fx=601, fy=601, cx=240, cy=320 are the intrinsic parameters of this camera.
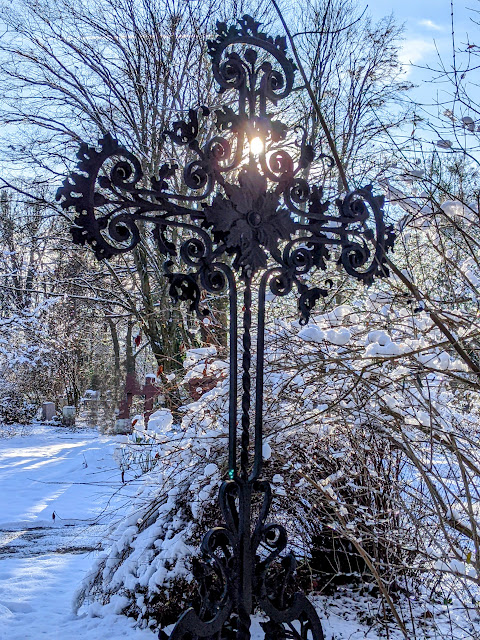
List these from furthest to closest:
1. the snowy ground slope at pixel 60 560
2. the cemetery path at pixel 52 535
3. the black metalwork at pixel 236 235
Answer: the cemetery path at pixel 52 535 < the snowy ground slope at pixel 60 560 < the black metalwork at pixel 236 235

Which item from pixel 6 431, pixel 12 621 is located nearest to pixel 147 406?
pixel 12 621

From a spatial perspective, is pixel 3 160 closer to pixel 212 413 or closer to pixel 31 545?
pixel 31 545

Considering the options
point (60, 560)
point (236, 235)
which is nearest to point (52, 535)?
point (60, 560)

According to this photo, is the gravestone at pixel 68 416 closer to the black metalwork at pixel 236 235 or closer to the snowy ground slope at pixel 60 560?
the snowy ground slope at pixel 60 560

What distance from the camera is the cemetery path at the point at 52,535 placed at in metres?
3.77

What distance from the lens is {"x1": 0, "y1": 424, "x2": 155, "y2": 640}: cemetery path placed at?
12.4 ft

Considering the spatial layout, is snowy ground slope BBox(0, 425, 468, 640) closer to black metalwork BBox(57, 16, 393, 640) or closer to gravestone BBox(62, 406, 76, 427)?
black metalwork BBox(57, 16, 393, 640)

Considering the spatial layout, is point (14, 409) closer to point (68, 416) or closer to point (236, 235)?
point (68, 416)

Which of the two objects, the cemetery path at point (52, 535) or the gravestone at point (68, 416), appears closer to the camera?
the cemetery path at point (52, 535)

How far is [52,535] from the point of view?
261 inches

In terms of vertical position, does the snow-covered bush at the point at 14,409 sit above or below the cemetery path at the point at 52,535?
above

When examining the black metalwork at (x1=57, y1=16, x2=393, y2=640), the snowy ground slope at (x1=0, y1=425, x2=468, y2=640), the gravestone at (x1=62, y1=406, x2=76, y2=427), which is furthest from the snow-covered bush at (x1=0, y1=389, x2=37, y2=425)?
the black metalwork at (x1=57, y1=16, x2=393, y2=640)

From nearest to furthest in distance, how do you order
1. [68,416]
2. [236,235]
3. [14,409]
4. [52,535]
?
[236,235] < [52,535] < [14,409] < [68,416]

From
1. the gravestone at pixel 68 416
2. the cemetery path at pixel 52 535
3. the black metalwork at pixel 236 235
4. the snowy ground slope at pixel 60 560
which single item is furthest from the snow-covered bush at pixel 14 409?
the black metalwork at pixel 236 235
